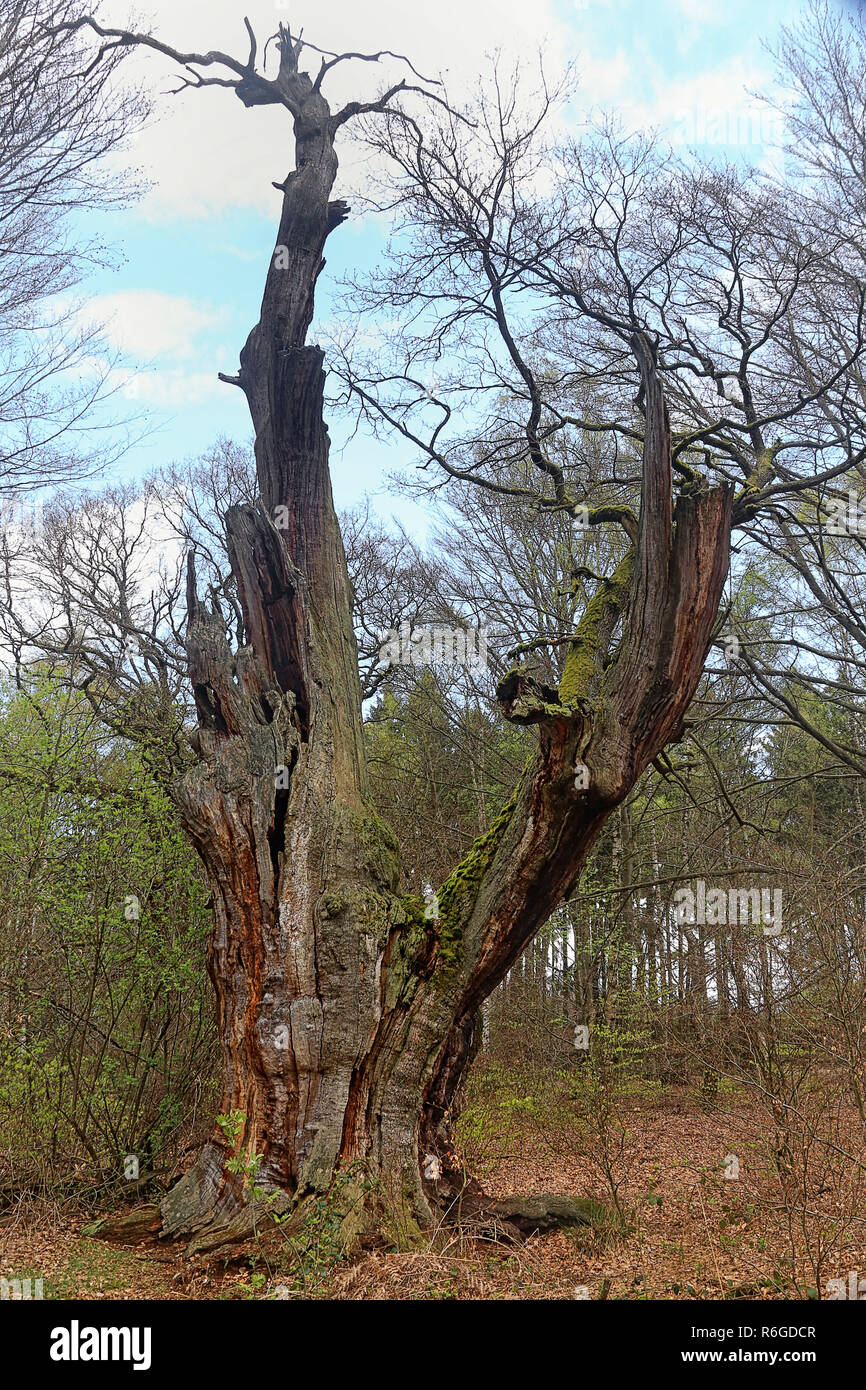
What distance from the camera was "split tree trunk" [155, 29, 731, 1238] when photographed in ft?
19.6

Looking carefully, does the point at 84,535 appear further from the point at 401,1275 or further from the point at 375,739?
the point at 401,1275

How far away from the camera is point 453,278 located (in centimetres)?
799

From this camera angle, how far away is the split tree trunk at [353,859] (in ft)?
19.6

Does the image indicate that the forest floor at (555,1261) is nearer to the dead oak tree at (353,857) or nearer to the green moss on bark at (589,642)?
the dead oak tree at (353,857)

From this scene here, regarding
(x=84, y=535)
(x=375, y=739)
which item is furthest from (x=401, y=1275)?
(x=84, y=535)

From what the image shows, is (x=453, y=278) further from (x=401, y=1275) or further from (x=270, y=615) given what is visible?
(x=401, y=1275)

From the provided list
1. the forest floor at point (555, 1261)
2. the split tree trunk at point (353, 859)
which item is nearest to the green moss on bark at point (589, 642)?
the split tree trunk at point (353, 859)

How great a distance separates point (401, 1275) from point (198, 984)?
3.21 metres

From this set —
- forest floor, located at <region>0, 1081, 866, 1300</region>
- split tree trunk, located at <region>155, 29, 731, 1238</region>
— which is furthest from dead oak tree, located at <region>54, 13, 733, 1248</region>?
forest floor, located at <region>0, 1081, 866, 1300</region>

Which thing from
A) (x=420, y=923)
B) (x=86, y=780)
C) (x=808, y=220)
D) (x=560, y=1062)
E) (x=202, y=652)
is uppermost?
(x=808, y=220)
